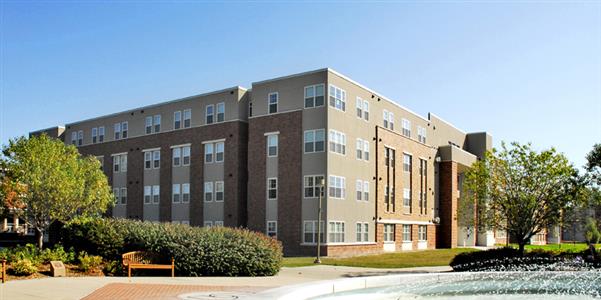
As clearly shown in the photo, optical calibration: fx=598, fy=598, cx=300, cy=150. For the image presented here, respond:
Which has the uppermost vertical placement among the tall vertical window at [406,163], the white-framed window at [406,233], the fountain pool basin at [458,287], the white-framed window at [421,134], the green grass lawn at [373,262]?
the white-framed window at [421,134]

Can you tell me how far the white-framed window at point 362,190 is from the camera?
43.5 m

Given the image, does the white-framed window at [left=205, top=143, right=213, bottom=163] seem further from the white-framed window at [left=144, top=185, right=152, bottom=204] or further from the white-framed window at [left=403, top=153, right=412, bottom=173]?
the white-framed window at [left=403, top=153, right=412, bottom=173]

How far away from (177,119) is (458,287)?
37.1m

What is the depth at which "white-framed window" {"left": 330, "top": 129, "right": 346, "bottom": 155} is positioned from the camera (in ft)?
133

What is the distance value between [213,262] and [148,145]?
34.2 metres

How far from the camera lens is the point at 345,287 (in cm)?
1723

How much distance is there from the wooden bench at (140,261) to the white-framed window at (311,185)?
64.3 ft

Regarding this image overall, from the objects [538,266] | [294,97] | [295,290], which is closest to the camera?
[295,290]

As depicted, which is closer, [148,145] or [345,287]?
[345,287]

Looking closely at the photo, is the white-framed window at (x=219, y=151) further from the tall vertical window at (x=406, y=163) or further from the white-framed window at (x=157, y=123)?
the tall vertical window at (x=406, y=163)

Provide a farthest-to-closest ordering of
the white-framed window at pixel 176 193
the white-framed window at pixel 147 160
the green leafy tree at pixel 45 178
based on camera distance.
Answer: the white-framed window at pixel 147 160, the white-framed window at pixel 176 193, the green leafy tree at pixel 45 178

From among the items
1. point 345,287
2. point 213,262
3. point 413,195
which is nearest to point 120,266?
point 213,262

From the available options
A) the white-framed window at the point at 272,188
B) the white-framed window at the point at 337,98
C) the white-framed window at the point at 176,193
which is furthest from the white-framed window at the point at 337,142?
the white-framed window at the point at 176,193

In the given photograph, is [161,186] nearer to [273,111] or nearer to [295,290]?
[273,111]
